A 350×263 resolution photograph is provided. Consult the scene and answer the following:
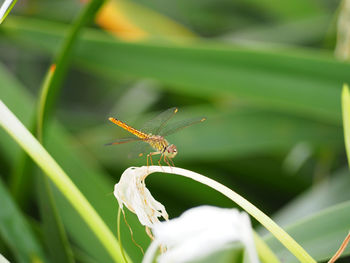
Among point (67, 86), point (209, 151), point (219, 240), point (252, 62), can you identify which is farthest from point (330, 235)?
point (67, 86)

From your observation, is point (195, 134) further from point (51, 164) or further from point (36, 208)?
point (51, 164)

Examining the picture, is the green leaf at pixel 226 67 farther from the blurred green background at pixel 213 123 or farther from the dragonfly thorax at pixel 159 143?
the dragonfly thorax at pixel 159 143

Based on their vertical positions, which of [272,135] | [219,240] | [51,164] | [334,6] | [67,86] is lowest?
[219,240]

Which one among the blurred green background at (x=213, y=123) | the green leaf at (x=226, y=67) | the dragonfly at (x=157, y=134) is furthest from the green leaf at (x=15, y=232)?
the green leaf at (x=226, y=67)

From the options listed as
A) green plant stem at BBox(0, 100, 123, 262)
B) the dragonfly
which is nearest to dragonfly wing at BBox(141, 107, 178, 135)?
the dragonfly

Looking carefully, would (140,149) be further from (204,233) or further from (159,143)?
(204,233)

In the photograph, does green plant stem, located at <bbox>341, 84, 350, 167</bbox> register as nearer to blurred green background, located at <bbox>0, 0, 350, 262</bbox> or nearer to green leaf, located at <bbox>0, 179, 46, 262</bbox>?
blurred green background, located at <bbox>0, 0, 350, 262</bbox>
